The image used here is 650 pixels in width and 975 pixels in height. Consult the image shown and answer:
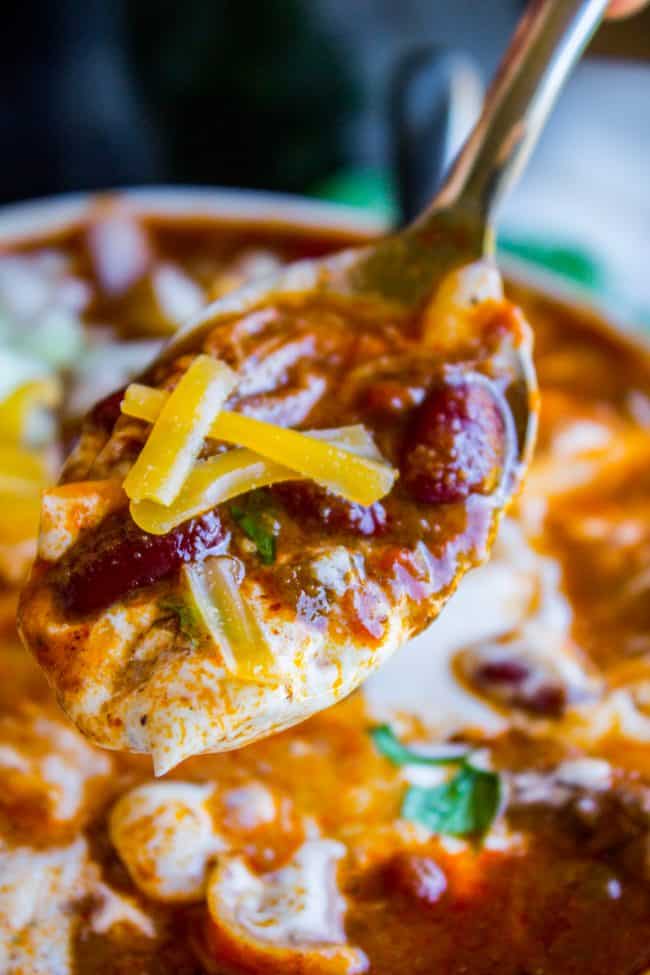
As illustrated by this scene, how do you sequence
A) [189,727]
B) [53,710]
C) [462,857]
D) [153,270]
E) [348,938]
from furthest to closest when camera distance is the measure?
[153,270] → [53,710] → [462,857] → [348,938] → [189,727]

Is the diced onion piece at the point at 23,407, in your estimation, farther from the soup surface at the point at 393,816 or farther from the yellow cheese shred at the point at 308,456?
the yellow cheese shred at the point at 308,456

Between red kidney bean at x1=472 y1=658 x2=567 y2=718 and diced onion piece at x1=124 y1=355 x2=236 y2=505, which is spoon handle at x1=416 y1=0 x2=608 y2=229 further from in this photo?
red kidney bean at x1=472 y1=658 x2=567 y2=718

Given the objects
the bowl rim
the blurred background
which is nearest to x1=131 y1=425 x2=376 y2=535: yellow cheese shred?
the bowl rim

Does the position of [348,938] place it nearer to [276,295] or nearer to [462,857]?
[462,857]

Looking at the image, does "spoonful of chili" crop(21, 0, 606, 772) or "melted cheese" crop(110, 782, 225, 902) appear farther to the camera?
"melted cheese" crop(110, 782, 225, 902)

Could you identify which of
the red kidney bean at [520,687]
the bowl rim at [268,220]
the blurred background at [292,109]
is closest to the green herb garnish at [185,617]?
the red kidney bean at [520,687]

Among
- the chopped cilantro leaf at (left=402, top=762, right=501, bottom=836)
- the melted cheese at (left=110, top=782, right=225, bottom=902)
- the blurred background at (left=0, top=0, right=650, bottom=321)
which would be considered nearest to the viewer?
the melted cheese at (left=110, top=782, right=225, bottom=902)

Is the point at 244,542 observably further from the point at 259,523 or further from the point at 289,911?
the point at 289,911

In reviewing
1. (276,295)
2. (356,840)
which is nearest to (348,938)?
(356,840)
